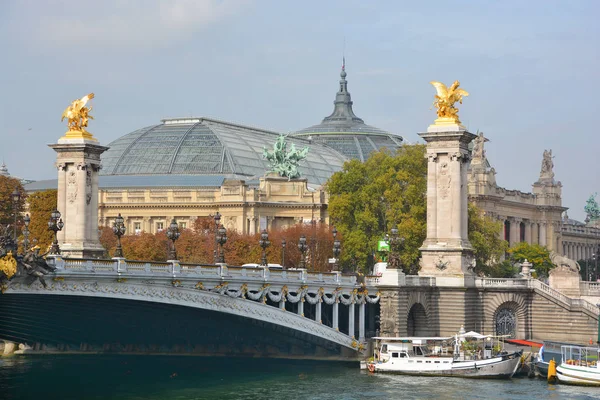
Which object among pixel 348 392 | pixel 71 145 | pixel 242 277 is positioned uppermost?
pixel 71 145

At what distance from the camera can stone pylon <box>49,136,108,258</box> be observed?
8675cm

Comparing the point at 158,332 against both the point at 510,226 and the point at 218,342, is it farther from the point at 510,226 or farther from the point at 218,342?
the point at 510,226

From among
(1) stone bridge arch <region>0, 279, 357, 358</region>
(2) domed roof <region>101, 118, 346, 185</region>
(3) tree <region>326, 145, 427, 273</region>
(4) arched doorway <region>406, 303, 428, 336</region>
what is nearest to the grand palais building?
(2) domed roof <region>101, 118, 346, 185</region>

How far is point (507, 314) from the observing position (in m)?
83.2

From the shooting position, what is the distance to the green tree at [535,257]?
139250mm

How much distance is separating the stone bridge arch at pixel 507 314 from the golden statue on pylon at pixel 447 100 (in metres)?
10.3

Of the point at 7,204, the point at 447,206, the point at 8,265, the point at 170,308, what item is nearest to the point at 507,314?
the point at 447,206

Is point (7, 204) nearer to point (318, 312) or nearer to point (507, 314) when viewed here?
point (318, 312)

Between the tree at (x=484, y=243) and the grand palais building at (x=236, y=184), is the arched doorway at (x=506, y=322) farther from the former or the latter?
the grand palais building at (x=236, y=184)

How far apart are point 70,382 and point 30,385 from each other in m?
2.56

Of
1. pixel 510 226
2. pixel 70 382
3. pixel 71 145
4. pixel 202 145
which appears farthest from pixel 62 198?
pixel 510 226

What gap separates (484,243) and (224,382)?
35113 millimetres

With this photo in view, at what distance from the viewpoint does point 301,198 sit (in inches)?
5866

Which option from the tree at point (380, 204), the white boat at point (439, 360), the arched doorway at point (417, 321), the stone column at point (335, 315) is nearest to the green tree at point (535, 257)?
the tree at point (380, 204)
